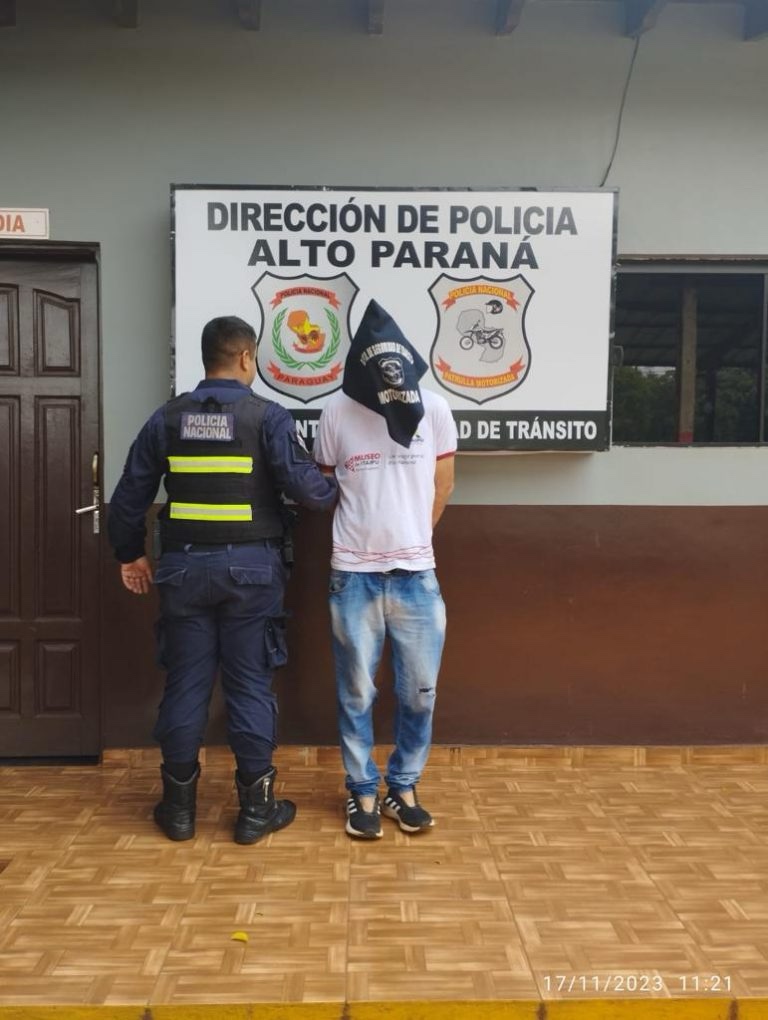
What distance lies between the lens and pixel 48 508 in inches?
177

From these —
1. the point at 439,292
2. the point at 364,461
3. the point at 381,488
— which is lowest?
the point at 381,488

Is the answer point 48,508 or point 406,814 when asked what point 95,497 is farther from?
point 406,814

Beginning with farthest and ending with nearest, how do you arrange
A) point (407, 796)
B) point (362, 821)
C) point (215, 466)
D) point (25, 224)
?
point (25, 224) < point (407, 796) < point (362, 821) < point (215, 466)

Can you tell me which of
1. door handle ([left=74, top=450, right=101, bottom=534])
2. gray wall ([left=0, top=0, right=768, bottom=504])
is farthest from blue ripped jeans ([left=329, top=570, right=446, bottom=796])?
door handle ([left=74, top=450, right=101, bottom=534])

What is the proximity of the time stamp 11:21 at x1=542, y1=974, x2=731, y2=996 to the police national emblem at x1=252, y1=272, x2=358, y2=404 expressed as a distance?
8.79ft

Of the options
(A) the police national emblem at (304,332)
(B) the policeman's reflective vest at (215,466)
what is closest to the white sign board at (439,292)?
(A) the police national emblem at (304,332)

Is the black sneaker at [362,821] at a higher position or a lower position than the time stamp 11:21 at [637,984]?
higher

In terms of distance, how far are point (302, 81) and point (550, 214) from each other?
1355 mm

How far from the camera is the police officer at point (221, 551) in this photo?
11.5ft

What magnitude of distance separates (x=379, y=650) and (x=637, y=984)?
5.27 ft

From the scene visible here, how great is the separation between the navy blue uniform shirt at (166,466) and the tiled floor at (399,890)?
4.15ft

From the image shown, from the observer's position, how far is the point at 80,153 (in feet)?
14.1

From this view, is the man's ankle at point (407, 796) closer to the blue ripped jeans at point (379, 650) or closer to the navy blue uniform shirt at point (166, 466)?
the blue ripped jeans at point (379, 650)

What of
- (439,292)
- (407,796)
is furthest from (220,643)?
(439,292)
